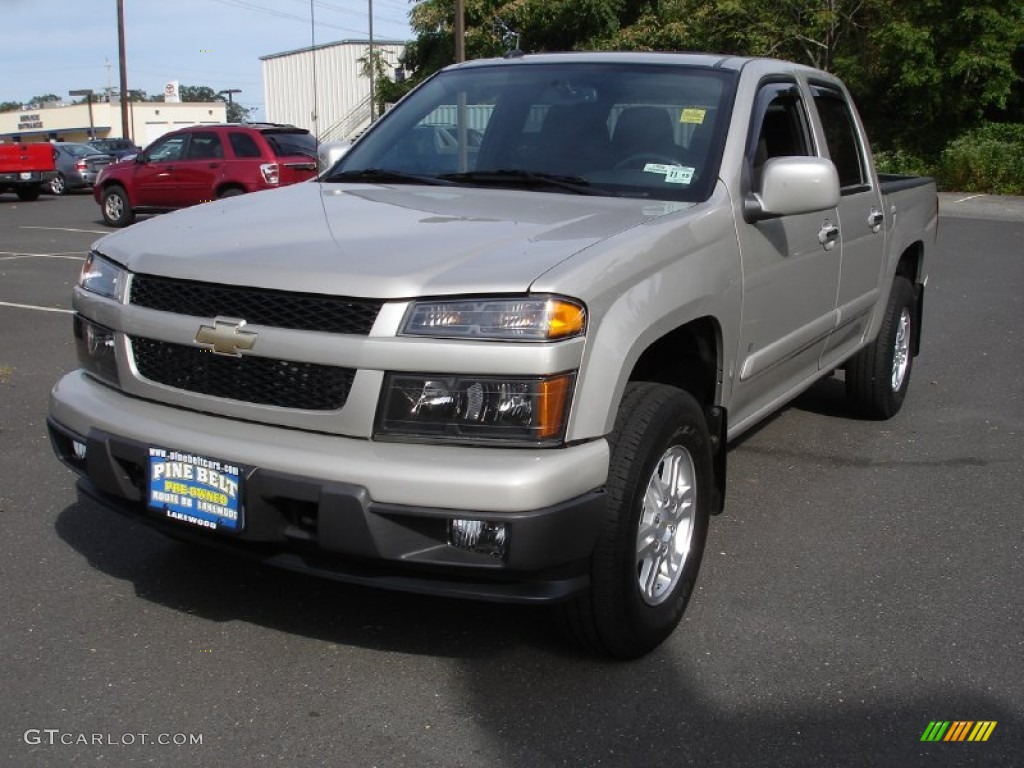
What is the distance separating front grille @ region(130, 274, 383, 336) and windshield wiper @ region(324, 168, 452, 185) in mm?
1247

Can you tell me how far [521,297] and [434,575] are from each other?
29.8 inches

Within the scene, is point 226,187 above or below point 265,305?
below

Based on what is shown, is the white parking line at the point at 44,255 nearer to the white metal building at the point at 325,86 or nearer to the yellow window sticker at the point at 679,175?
the yellow window sticker at the point at 679,175

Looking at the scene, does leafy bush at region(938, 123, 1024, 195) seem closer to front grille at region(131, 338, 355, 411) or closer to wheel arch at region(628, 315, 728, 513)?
wheel arch at region(628, 315, 728, 513)

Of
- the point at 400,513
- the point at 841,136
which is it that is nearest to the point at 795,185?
the point at 841,136

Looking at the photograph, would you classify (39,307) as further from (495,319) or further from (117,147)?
(117,147)

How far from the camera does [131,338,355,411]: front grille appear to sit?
3014 millimetres

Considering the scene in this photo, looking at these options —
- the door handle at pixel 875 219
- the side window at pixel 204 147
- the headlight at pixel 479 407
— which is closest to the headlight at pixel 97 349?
the headlight at pixel 479 407

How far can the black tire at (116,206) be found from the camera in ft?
60.6

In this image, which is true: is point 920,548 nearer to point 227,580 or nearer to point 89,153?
point 227,580

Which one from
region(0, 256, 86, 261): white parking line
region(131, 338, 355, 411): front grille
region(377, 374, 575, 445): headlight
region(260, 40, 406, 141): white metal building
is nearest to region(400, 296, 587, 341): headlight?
region(377, 374, 575, 445): headlight

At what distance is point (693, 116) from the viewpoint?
4.19 metres

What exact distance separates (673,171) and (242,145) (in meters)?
14.1

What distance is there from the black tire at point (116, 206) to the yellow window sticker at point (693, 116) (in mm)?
15818
